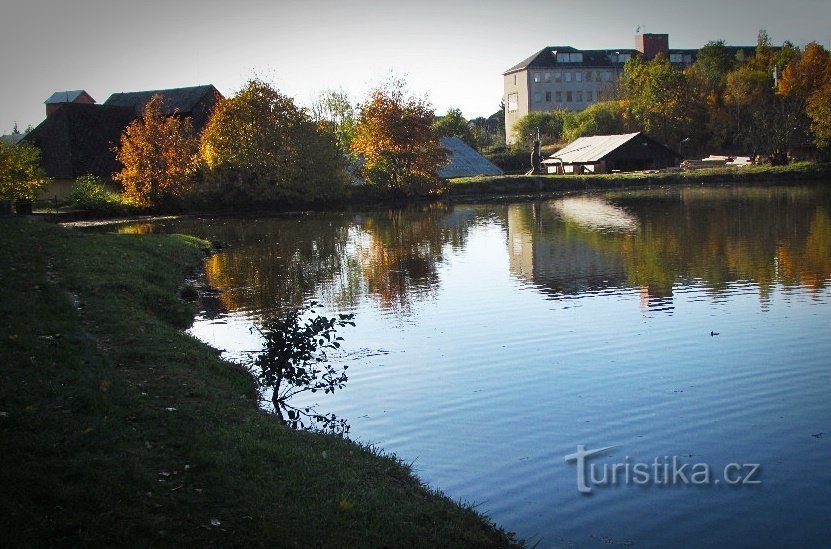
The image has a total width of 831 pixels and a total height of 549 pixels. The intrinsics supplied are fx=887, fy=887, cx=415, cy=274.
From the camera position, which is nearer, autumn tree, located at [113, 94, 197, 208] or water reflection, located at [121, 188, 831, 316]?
water reflection, located at [121, 188, 831, 316]

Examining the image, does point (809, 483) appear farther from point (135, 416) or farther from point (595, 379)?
point (135, 416)

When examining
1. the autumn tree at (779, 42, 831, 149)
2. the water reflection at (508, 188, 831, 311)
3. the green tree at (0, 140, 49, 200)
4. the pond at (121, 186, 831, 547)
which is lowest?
the pond at (121, 186, 831, 547)

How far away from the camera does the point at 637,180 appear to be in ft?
263

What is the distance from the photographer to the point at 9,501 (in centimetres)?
659

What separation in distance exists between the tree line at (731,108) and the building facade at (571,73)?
2516cm

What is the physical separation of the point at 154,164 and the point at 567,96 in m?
89.3

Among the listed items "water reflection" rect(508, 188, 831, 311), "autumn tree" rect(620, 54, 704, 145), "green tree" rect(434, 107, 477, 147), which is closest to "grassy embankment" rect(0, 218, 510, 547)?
"water reflection" rect(508, 188, 831, 311)

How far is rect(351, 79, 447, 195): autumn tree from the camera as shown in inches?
2997

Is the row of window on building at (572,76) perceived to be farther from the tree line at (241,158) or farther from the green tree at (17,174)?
the green tree at (17,174)

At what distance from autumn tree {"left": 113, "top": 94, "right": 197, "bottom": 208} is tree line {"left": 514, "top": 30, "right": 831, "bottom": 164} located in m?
53.7

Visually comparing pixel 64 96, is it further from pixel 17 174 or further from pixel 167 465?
pixel 167 465

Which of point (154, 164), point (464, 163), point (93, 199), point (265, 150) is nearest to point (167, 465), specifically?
point (93, 199)

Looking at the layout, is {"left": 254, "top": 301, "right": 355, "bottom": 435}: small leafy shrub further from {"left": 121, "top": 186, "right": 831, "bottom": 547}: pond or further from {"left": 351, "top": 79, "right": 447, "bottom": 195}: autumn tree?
{"left": 351, "top": 79, "right": 447, "bottom": 195}: autumn tree

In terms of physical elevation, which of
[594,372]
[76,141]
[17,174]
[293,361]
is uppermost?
[76,141]
